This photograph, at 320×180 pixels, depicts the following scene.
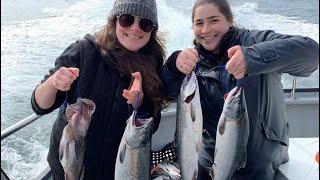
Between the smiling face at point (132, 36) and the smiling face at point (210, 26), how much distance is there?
1.16ft

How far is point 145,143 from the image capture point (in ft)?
8.70

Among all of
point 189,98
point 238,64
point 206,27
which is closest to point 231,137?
point 189,98

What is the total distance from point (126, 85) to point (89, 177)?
0.64m

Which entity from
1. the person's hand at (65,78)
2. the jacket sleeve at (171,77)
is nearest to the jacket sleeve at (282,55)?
the jacket sleeve at (171,77)

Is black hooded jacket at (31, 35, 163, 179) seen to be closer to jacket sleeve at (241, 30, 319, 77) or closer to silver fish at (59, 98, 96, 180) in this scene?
silver fish at (59, 98, 96, 180)

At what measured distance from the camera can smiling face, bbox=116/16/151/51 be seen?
9.21 ft

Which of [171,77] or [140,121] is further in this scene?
[171,77]

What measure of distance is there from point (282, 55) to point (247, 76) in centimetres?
26

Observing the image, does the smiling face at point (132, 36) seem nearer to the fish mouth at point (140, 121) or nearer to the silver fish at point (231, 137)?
the fish mouth at point (140, 121)

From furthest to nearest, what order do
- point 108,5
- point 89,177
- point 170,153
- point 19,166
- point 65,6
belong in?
1. point 65,6
2. point 108,5
3. point 19,166
4. point 170,153
5. point 89,177

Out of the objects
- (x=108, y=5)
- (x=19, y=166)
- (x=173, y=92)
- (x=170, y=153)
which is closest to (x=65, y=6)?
(x=108, y=5)

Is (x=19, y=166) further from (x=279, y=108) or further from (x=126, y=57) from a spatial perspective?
(x=279, y=108)

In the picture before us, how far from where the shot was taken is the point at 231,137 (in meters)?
2.64

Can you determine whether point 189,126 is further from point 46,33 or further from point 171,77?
point 46,33
